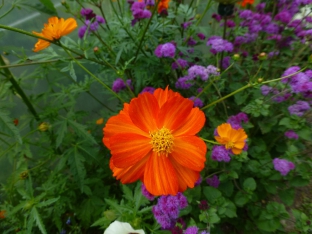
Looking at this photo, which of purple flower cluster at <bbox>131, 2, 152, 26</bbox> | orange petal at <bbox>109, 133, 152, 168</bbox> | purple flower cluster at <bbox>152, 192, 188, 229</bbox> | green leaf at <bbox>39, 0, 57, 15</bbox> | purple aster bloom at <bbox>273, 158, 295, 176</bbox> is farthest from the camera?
purple flower cluster at <bbox>131, 2, 152, 26</bbox>

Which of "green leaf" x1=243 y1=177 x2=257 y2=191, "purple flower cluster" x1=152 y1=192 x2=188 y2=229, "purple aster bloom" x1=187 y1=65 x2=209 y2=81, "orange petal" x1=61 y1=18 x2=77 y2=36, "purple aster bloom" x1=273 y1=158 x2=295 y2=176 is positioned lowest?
"green leaf" x1=243 y1=177 x2=257 y2=191

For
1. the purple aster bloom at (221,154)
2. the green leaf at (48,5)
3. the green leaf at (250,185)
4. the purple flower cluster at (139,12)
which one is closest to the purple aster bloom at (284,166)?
the green leaf at (250,185)

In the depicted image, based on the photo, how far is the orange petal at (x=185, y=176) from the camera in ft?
1.89

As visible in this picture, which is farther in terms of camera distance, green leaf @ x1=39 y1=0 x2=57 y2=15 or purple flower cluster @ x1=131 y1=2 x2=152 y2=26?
purple flower cluster @ x1=131 y1=2 x2=152 y2=26

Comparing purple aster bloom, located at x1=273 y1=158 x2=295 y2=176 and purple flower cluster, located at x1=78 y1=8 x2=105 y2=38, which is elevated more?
purple flower cluster, located at x1=78 y1=8 x2=105 y2=38

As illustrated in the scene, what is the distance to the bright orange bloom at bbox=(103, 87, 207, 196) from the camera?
0.54m

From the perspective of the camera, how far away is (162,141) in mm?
571

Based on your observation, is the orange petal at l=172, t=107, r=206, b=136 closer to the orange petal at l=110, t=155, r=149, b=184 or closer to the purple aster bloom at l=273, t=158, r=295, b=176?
the orange petal at l=110, t=155, r=149, b=184

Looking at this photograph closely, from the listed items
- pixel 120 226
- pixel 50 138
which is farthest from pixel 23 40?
pixel 120 226

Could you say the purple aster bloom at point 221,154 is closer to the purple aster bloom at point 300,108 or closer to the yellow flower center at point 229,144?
the yellow flower center at point 229,144

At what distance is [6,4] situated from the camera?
46.5 inches

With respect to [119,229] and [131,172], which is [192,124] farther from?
[119,229]

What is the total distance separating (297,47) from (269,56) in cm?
14

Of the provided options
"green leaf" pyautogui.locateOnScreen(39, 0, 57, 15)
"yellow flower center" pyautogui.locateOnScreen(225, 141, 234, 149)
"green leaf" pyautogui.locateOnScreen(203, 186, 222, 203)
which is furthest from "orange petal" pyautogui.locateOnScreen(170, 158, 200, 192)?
"green leaf" pyautogui.locateOnScreen(39, 0, 57, 15)
